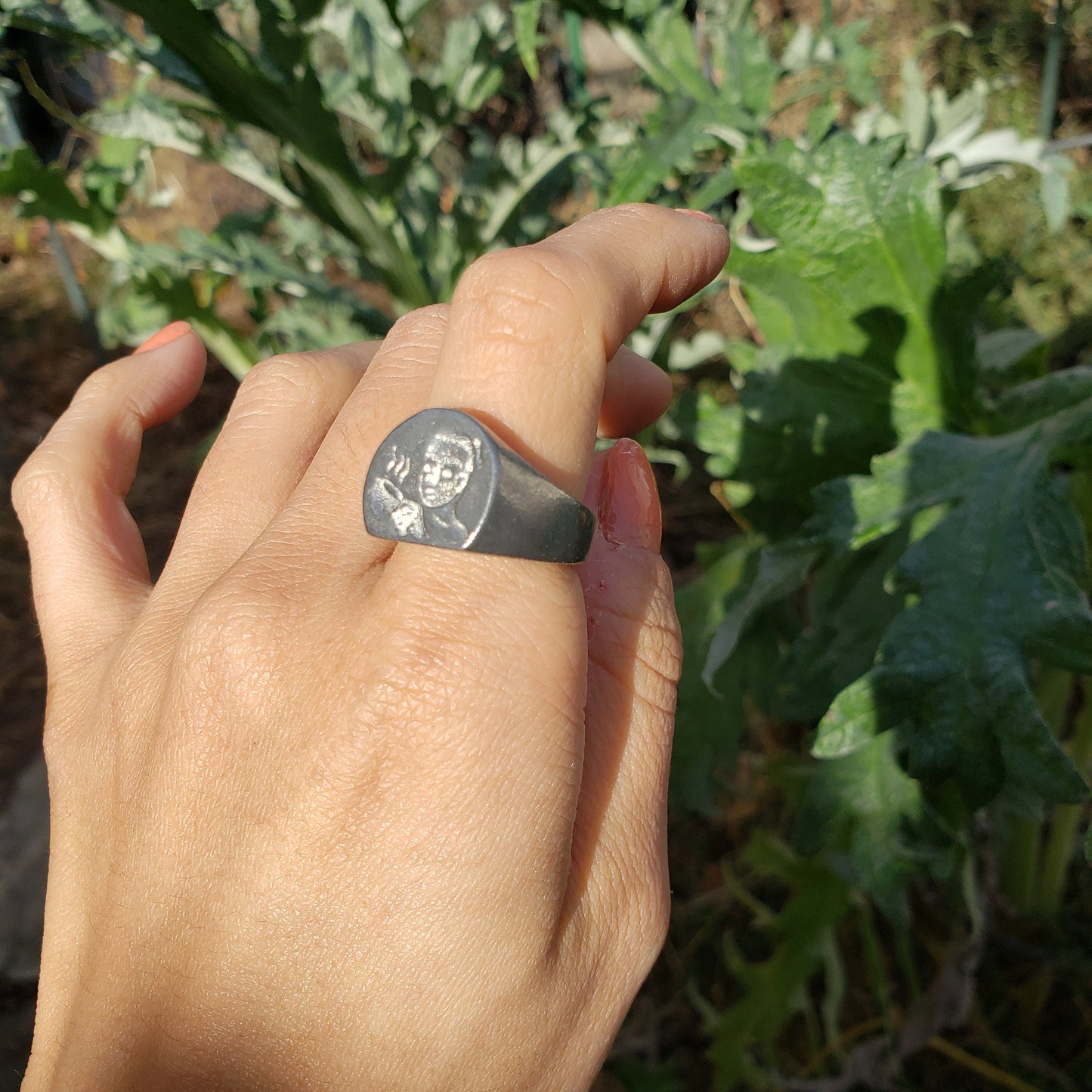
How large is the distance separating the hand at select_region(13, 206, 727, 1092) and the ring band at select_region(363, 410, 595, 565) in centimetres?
3

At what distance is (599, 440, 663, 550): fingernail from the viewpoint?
0.96 metres

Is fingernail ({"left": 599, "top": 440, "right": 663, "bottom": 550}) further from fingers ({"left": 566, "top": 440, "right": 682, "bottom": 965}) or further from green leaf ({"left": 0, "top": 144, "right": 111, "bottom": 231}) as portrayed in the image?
green leaf ({"left": 0, "top": 144, "right": 111, "bottom": 231})

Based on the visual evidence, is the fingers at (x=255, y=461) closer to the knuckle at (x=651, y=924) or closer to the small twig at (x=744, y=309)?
the knuckle at (x=651, y=924)

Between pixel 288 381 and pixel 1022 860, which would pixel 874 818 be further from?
pixel 288 381

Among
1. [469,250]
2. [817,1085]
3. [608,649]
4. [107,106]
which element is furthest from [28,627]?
[608,649]

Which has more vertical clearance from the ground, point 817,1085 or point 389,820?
point 389,820

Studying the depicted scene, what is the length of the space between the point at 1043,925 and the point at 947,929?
0.62 feet

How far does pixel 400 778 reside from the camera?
77 centimetres

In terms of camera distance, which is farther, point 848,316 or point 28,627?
point 28,627

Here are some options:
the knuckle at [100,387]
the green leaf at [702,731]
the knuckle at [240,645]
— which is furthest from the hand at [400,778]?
the green leaf at [702,731]

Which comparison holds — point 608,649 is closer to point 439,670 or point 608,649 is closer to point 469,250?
point 439,670

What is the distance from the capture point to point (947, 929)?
2092 millimetres

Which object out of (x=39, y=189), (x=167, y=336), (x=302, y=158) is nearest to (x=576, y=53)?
(x=302, y=158)

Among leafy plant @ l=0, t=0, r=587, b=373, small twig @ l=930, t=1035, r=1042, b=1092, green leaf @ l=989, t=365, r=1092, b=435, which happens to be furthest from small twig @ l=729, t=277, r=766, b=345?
small twig @ l=930, t=1035, r=1042, b=1092
